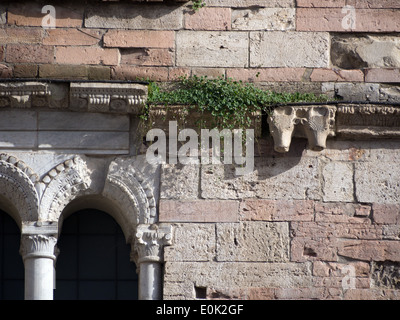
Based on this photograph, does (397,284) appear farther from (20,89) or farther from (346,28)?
(20,89)

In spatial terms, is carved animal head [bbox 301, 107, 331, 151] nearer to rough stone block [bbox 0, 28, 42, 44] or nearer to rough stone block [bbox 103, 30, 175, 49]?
rough stone block [bbox 103, 30, 175, 49]

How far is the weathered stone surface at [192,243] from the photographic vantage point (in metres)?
9.90

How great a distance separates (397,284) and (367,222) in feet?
1.96

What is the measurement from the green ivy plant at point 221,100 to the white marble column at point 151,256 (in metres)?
1.03

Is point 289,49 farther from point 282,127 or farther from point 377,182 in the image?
point 377,182

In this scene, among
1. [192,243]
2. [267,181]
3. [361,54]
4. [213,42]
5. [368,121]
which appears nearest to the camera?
[192,243]

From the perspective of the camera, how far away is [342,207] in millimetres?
10125

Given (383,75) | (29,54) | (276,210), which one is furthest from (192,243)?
(383,75)

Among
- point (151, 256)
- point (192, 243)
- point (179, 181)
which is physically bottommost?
point (151, 256)

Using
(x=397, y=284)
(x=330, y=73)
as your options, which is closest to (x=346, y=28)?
(x=330, y=73)

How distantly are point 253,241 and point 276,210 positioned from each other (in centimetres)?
35

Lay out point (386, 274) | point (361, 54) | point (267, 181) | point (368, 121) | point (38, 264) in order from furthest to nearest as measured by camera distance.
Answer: point (361, 54) < point (368, 121) < point (267, 181) < point (386, 274) < point (38, 264)

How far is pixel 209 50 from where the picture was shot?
10.5 m

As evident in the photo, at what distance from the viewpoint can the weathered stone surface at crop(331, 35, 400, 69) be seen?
34.7 ft
